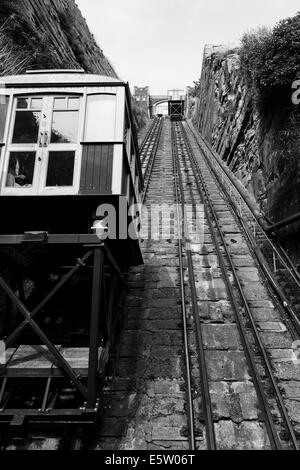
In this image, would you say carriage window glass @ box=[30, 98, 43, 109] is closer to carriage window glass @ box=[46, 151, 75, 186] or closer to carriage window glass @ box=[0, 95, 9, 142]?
carriage window glass @ box=[0, 95, 9, 142]

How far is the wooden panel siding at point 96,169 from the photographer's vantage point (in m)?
5.57

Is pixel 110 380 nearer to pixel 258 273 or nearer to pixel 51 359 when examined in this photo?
pixel 51 359

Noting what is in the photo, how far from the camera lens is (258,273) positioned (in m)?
9.10

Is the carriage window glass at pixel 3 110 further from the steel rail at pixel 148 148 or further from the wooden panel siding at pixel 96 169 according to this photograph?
the steel rail at pixel 148 148

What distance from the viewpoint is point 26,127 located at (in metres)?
5.83

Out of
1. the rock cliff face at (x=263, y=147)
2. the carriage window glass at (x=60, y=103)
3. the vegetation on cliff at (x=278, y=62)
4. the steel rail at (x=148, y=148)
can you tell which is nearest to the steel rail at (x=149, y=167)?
the steel rail at (x=148, y=148)

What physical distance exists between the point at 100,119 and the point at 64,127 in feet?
→ 2.22

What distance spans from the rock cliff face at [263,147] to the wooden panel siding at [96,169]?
5.66 m

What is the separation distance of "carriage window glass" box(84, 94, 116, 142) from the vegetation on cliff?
7153 millimetres

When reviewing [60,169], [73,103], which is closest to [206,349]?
[60,169]

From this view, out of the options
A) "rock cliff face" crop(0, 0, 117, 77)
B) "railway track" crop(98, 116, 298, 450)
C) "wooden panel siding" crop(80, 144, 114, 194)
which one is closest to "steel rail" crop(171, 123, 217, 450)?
"railway track" crop(98, 116, 298, 450)

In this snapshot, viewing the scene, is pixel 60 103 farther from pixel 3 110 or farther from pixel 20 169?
pixel 20 169

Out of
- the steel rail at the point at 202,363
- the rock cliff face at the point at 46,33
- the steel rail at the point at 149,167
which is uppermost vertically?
the rock cliff face at the point at 46,33
